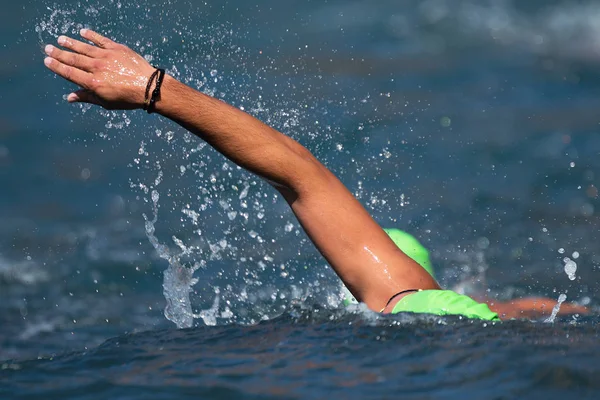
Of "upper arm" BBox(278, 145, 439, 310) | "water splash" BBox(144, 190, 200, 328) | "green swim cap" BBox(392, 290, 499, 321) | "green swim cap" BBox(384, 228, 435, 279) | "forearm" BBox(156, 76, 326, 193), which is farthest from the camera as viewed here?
"water splash" BBox(144, 190, 200, 328)

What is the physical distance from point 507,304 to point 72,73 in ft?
10.7

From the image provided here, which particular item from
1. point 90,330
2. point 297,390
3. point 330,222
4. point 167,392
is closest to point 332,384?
point 297,390

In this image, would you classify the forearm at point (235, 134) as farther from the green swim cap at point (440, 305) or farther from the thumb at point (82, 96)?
the green swim cap at point (440, 305)

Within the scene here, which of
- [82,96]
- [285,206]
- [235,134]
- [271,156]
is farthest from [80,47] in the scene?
[285,206]

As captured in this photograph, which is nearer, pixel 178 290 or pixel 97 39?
pixel 97 39

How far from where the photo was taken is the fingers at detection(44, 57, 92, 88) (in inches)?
135

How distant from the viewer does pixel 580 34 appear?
31.7ft

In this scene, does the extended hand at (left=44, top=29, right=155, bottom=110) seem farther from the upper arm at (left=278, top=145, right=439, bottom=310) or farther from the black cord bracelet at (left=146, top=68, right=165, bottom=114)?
the upper arm at (left=278, top=145, right=439, bottom=310)

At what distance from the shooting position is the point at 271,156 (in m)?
3.71

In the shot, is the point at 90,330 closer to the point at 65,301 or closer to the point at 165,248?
the point at 65,301

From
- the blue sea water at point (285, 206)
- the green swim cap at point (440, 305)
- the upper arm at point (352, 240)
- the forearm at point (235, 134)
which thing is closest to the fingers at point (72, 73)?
the forearm at point (235, 134)

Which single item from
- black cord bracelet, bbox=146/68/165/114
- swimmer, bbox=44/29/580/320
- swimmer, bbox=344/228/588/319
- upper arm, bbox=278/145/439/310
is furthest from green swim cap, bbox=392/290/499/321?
black cord bracelet, bbox=146/68/165/114

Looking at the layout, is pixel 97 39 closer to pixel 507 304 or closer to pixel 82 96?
pixel 82 96

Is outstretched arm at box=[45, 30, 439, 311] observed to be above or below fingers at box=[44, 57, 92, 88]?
below
